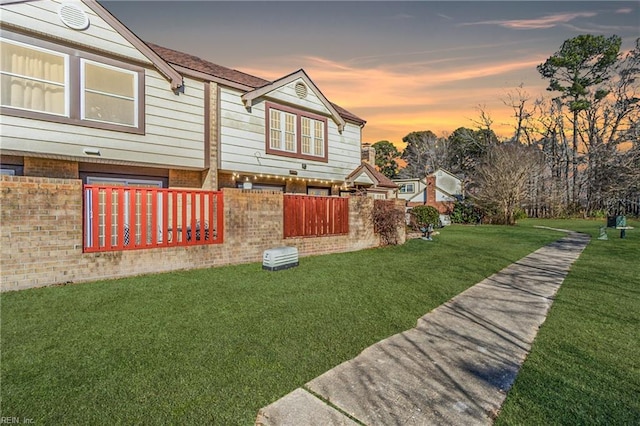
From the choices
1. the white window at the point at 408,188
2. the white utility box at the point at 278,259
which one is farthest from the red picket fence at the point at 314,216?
the white window at the point at 408,188

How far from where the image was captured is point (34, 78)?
7.77m

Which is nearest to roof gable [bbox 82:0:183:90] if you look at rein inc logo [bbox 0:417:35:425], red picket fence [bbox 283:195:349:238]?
red picket fence [bbox 283:195:349:238]

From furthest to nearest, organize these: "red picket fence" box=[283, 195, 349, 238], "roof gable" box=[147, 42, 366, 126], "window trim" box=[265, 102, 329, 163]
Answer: "window trim" box=[265, 102, 329, 163] < "roof gable" box=[147, 42, 366, 126] < "red picket fence" box=[283, 195, 349, 238]

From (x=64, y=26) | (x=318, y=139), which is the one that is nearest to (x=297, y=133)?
(x=318, y=139)

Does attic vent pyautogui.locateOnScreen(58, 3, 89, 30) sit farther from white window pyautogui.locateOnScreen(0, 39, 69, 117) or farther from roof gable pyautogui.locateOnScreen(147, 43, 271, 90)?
roof gable pyautogui.locateOnScreen(147, 43, 271, 90)

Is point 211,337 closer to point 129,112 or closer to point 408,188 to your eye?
point 129,112

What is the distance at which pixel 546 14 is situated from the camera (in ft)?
41.1

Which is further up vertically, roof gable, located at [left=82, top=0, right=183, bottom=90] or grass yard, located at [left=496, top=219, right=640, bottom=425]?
roof gable, located at [left=82, top=0, right=183, bottom=90]

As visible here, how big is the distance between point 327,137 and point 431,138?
49.2 meters

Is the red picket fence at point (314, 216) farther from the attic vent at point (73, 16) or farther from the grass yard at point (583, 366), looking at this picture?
the attic vent at point (73, 16)

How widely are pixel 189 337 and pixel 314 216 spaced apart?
672 centimetres

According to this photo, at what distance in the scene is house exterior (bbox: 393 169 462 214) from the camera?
35031 mm

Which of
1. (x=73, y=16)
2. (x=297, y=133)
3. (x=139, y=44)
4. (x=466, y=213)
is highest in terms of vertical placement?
(x=73, y=16)

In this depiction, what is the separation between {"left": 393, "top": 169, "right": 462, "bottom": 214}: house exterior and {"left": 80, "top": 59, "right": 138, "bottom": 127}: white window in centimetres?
2959
